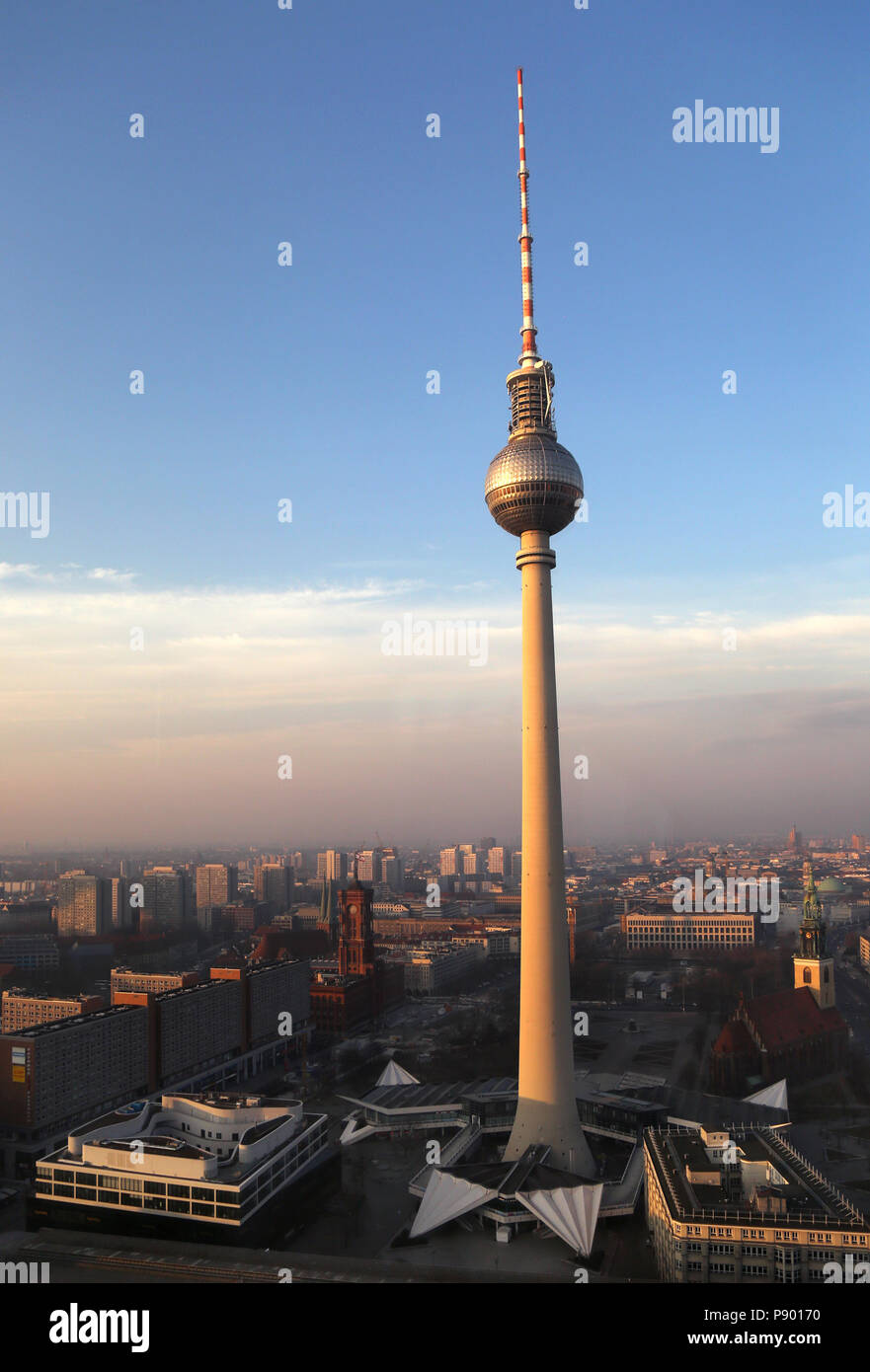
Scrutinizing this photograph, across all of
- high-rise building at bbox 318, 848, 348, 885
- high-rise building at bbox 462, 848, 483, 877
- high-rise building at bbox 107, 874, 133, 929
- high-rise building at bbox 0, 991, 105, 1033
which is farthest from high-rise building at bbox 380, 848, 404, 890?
high-rise building at bbox 0, 991, 105, 1033

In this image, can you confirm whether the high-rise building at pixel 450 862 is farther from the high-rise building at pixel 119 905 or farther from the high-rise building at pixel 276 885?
the high-rise building at pixel 119 905

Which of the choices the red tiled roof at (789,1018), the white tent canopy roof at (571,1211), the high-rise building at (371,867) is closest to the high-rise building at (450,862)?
the high-rise building at (371,867)

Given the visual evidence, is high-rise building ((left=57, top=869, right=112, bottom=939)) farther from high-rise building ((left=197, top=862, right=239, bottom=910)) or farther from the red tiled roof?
the red tiled roof

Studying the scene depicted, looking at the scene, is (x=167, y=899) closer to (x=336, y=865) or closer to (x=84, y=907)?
(x=84, y=907)

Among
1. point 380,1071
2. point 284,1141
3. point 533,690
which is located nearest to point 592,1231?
point 284,1141

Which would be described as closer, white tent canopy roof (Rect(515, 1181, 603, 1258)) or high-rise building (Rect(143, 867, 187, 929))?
white tent canopy roof (Rect(515, 1181, 603, 1258))

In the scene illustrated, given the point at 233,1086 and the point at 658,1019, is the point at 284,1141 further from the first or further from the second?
the point at 658,1019
